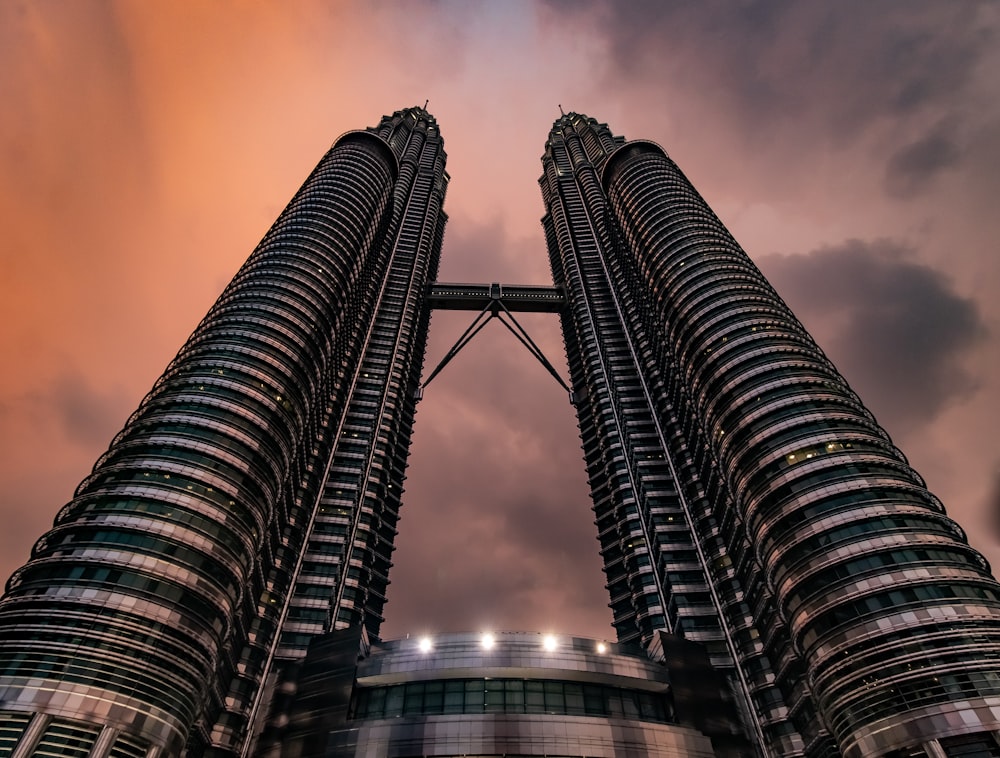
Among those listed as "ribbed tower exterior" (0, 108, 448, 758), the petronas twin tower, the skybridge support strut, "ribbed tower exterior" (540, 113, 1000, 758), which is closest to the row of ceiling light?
the petronas twin tower

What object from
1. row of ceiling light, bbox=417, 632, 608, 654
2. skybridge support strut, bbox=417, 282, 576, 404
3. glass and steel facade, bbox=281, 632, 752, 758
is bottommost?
glass and steel facade, bbox=281, 632, 752, 758

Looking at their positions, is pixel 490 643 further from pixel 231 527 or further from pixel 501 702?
pixel 231 527

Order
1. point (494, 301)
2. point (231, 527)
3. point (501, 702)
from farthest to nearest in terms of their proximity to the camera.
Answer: point (494, 301), point (231, 527), point (501, 702)

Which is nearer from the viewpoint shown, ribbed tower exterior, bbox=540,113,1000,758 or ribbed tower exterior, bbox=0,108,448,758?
ribbed tower exterior, bbox=0,108,448,758

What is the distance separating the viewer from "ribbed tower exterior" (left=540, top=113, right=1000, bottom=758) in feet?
179

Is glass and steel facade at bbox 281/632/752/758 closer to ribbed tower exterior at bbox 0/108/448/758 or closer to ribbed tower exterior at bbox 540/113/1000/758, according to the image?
ribbed tower exterior at bbox 0/108/448/758

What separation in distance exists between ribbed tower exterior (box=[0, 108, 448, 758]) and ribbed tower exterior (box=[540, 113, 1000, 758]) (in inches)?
1697

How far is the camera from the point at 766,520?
7094cm

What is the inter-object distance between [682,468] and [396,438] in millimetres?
52351

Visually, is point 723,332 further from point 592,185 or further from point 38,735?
point 592,185

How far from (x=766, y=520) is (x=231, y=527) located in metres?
57.7

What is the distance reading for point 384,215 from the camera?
477 ft

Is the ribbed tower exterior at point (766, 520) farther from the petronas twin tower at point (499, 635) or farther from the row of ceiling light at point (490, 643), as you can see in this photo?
the row of ceiling light at point (490, 643)

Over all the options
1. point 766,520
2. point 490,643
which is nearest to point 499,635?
point 490,643
